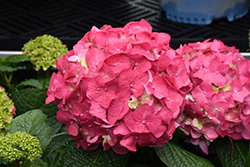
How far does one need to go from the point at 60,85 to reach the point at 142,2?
1.35 m

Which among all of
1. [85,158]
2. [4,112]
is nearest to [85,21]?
[4,112]

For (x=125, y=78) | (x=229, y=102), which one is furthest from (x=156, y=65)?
(x=229, y=102)

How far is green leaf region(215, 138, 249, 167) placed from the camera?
2.76 feet

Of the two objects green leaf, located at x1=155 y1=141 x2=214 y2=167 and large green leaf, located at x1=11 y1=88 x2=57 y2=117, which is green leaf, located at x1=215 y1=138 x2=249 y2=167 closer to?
green leaf, located at x1=155 y1=141 x2=214 y2=167

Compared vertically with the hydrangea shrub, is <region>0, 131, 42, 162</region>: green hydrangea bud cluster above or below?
below

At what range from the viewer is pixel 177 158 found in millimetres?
772

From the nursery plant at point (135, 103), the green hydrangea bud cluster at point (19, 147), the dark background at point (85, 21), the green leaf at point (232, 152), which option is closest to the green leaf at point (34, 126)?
the nursery plant at point (135, 103)

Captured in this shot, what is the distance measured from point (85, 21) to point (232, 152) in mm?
1138

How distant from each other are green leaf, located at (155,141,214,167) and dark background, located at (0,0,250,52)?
74 centimetres

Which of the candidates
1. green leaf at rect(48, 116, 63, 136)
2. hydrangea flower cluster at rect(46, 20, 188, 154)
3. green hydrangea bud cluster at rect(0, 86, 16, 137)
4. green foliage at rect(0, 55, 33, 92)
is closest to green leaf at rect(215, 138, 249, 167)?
hydrangea flower cluster at rect(46, 20, 188, 154)

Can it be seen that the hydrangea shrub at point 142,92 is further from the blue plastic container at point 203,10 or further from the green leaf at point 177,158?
the blue plastic container at point 203,10

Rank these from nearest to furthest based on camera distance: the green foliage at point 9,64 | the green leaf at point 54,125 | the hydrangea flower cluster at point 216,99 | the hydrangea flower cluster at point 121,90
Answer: the hydrangea flower cluster at point 121,90 → the hydrangea flower cluster at point 216,99 → the green leaf at point 54,125 → the green foliage at point 9,64

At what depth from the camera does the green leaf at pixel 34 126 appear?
2.63 ft

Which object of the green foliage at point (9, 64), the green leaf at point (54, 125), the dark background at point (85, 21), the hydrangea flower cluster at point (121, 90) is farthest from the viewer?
the dark background at point (85, 21)
